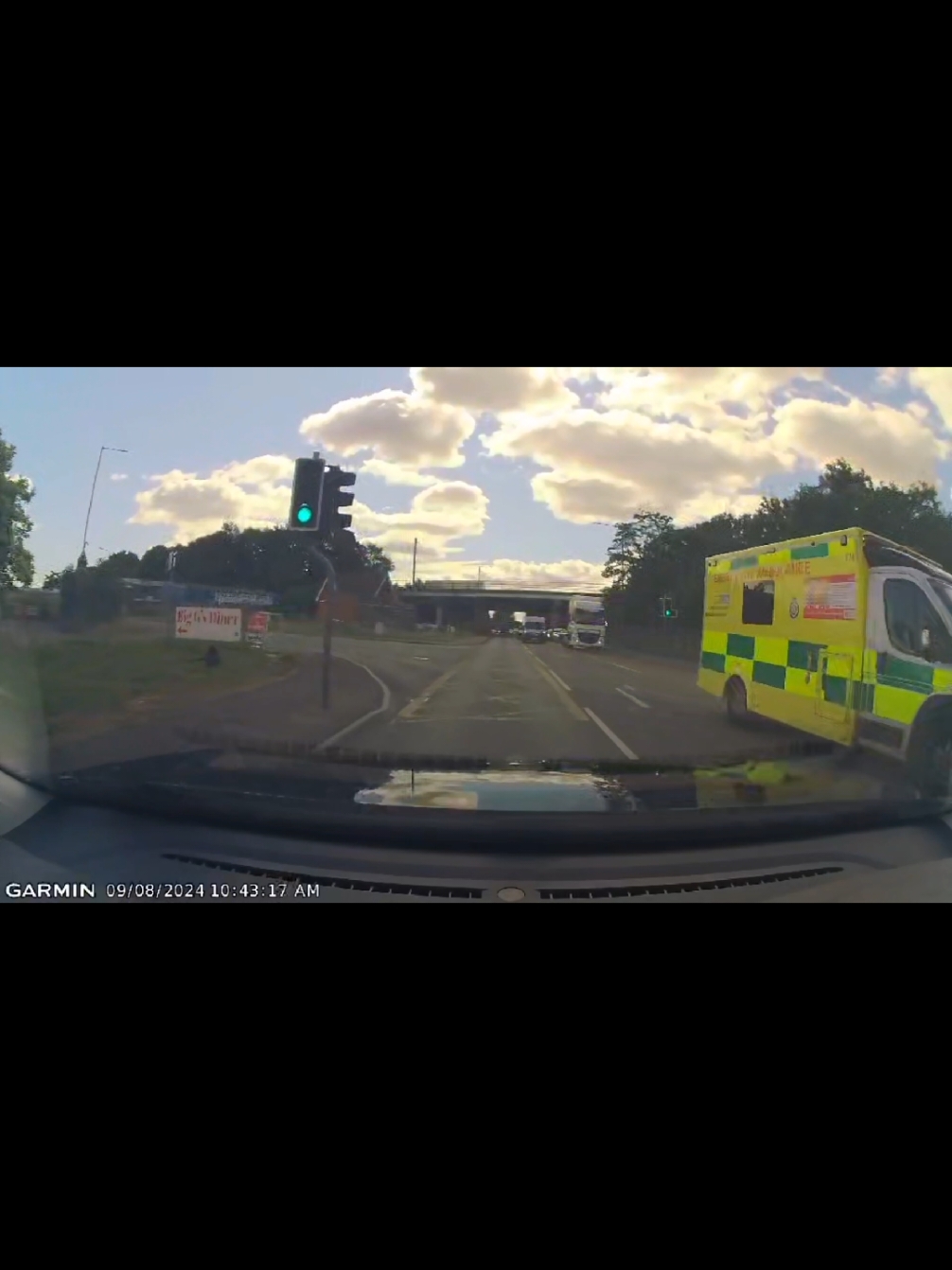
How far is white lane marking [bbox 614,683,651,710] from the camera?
6.32 m

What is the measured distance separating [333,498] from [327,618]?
0.79 m

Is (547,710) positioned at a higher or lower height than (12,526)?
lower

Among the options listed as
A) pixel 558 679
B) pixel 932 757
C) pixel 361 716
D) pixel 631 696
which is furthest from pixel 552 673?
pixel 932 757

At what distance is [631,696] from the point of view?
6402mm

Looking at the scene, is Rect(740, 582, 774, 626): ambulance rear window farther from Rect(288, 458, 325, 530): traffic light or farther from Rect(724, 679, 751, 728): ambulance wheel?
Rect(288, 458, 325, 530): traffic light

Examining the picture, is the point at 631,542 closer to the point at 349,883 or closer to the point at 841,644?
the point at 841,644

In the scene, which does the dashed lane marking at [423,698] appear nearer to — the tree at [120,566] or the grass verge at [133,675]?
the grass verge at [133,675]

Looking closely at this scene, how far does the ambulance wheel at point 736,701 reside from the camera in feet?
19.1
